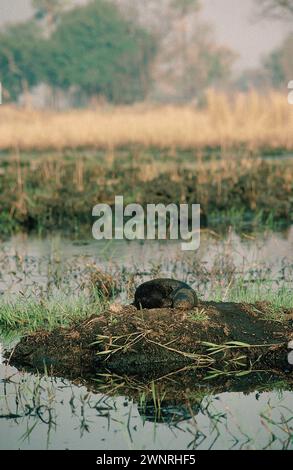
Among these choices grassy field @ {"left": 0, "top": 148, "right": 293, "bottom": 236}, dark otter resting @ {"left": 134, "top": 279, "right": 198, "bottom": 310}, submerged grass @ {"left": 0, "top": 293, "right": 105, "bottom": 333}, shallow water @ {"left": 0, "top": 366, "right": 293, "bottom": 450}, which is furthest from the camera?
grassy field @ {"left": 0, "top": 148, "right": 293, "bottom": 236}

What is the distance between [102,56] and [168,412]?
213 ft

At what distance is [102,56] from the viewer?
6944 centimetres

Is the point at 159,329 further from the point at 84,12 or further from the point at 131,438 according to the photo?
the point at 84,12

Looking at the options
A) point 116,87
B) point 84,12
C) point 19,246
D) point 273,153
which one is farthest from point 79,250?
point 84,12

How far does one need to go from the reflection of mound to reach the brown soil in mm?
745

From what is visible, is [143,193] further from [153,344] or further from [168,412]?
[168,412]

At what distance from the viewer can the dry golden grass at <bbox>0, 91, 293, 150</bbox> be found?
27.3m

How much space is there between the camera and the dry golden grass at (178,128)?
27297 mm

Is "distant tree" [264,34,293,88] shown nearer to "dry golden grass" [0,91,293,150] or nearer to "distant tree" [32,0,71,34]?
"distant tree" [32,0,71,34]

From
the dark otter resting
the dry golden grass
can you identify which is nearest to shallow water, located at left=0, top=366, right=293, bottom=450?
the dark otter resting

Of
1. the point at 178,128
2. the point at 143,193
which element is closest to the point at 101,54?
the point at 178,128

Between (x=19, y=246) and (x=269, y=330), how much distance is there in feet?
18.8

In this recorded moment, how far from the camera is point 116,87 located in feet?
221

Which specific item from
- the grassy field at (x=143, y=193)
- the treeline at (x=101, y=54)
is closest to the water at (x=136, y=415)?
the grassy field at (x=143, y=193)
